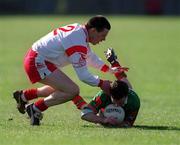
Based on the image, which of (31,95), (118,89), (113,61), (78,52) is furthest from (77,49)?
(31,95)

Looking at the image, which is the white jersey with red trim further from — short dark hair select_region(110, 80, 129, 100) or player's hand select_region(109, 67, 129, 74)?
player's hand select_region(109, 67, 129, 74)

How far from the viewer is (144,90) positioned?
18.2m

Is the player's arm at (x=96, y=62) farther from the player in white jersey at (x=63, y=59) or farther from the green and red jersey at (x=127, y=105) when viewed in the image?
the green and red jersey at (x=127, y=105)

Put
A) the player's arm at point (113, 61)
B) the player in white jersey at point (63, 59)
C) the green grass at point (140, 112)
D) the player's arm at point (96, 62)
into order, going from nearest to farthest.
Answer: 1. the green grass at point (140, 112)
2. the player in white jersey at point (63, 59)
3. the player's arm at point (113, 61)
4. the player's arm at point (96, 62)

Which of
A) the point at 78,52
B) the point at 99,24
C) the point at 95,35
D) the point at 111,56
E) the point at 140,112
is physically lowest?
the point at 140,112

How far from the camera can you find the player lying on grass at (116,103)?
38.4 feet

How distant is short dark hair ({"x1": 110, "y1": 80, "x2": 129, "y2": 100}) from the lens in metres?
11.6

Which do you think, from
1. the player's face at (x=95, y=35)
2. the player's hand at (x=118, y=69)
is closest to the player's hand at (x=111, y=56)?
the player's hand at (x=118, y=69)

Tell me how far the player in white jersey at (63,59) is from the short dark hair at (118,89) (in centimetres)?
12

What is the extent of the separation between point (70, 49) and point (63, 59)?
41 centimetres

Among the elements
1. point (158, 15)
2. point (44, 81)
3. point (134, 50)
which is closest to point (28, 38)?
point (134, 50)

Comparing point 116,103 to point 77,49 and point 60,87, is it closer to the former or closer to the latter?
point 60,87

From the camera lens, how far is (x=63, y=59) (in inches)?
479

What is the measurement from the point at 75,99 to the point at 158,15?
183 feet
